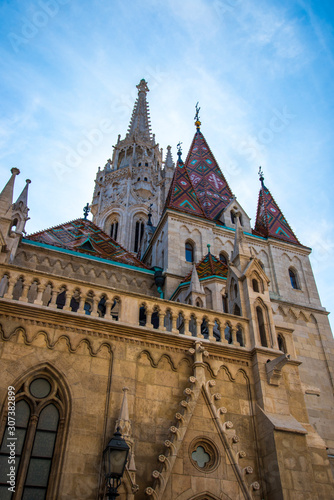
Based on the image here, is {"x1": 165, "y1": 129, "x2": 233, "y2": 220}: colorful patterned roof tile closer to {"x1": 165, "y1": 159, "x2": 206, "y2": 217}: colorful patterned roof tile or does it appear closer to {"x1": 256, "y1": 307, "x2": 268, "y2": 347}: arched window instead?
{"x1": 165, "y1": 159, "x2": 206, "y2": 217}: colorful patterned roof tile

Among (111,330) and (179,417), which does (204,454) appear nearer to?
(179,417)

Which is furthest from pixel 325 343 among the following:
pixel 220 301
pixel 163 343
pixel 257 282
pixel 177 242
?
pixel 163 343

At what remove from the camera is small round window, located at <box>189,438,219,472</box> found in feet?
22.3

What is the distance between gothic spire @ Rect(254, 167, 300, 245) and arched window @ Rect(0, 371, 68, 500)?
51.9 feet

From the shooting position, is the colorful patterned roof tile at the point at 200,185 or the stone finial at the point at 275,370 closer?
the stone finial at the point at 275,370

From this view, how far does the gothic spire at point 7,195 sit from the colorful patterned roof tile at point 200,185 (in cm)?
1023

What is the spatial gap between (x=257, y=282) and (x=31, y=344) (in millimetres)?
4723

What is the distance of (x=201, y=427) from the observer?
23.2ft

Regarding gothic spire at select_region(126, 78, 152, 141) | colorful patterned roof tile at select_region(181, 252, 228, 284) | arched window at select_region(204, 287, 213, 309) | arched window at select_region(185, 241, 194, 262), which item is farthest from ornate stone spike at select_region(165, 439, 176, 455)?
gothic spire at select_region(126, 78, 152, 141)

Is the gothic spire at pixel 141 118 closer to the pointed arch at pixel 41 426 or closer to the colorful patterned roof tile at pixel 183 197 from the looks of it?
the colorful patterned roof tile at pixel 183 197

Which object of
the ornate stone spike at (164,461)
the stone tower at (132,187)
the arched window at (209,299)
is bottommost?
the ornate stone spike at (164,461)

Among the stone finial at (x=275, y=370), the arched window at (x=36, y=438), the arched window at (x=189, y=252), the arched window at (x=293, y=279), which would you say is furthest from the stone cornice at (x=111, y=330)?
the arched window at (x=293, y=279)

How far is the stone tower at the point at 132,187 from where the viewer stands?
33.8 meters

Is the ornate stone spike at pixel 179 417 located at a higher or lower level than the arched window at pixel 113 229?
lower
